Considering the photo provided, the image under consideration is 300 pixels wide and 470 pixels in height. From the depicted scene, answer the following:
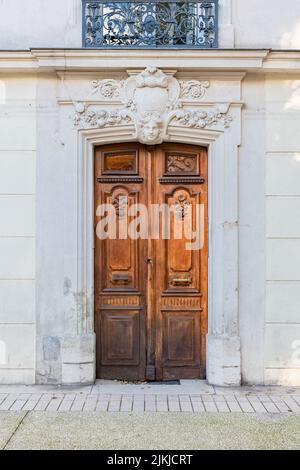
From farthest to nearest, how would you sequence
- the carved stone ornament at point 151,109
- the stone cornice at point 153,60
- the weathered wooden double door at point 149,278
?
1. the weathered wooden double door at point 149,278
2. the carved stone ornament at point 151,109
3. the stone cornice at point 153,60

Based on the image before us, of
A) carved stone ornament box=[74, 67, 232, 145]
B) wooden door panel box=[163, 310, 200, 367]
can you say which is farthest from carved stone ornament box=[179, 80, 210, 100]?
wooden door panel box=[163, 310, 200, 367]

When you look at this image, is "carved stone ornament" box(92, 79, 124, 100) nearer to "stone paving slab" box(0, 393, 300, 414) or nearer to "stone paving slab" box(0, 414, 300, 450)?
"stone paving slab" box(0, 393, 300, 414)

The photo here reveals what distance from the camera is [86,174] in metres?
5.75

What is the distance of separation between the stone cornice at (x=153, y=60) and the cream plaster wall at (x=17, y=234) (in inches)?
12.0

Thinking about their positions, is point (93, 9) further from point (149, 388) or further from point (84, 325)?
point (149, 388)

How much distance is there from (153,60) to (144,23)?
528 millimetres

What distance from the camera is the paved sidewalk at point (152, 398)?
16.1 feet

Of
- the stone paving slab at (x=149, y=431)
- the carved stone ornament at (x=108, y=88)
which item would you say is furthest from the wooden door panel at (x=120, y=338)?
the carved stone ornament at (x=108, y=88)

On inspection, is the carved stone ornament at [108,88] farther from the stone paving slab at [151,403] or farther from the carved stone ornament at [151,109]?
the stone paving slab at [151,403]

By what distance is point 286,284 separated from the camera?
18.7 ft

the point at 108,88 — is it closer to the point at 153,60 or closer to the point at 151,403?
the point at 153,60

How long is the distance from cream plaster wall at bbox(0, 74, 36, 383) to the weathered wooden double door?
78 cm

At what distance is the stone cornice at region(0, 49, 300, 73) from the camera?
5.45m
